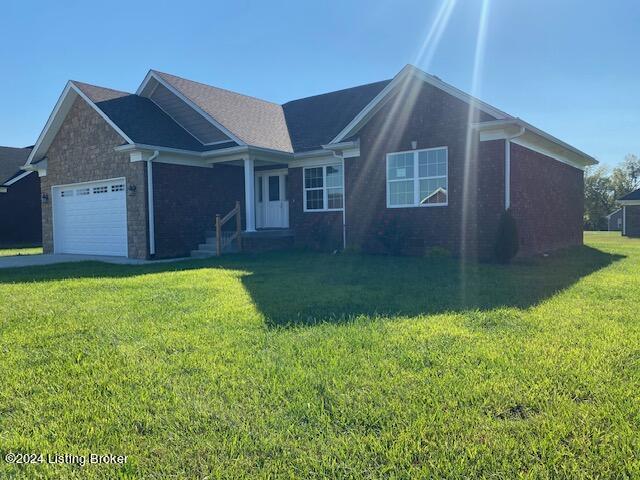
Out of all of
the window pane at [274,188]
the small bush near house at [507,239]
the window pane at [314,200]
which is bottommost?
the small bush near house at [507,239]

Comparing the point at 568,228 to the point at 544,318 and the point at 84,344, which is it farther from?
the point at 84,344

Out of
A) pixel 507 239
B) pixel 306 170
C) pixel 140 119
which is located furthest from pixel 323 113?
pixel 507 239

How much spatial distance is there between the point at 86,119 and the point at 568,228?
17.8m

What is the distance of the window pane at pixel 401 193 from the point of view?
1338cm

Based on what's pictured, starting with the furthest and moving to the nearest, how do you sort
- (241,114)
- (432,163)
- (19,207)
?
(19,207), (241,114), (432,163)

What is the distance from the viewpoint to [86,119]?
16.2 meters

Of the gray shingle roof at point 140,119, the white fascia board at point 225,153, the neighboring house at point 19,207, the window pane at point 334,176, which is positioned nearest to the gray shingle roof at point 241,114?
the white fascia board at point 225,153

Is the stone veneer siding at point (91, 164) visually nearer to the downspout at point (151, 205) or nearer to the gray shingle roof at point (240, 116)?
the downspout at point (151, 205)

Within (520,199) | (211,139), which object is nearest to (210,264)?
(211,139)

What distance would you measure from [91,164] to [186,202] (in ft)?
12.1

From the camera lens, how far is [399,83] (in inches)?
518

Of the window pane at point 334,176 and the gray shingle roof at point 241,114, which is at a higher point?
the gray shingle roof at point 241,114

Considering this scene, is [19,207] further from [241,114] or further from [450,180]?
[450,180]

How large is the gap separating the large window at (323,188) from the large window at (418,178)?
2.41 m
